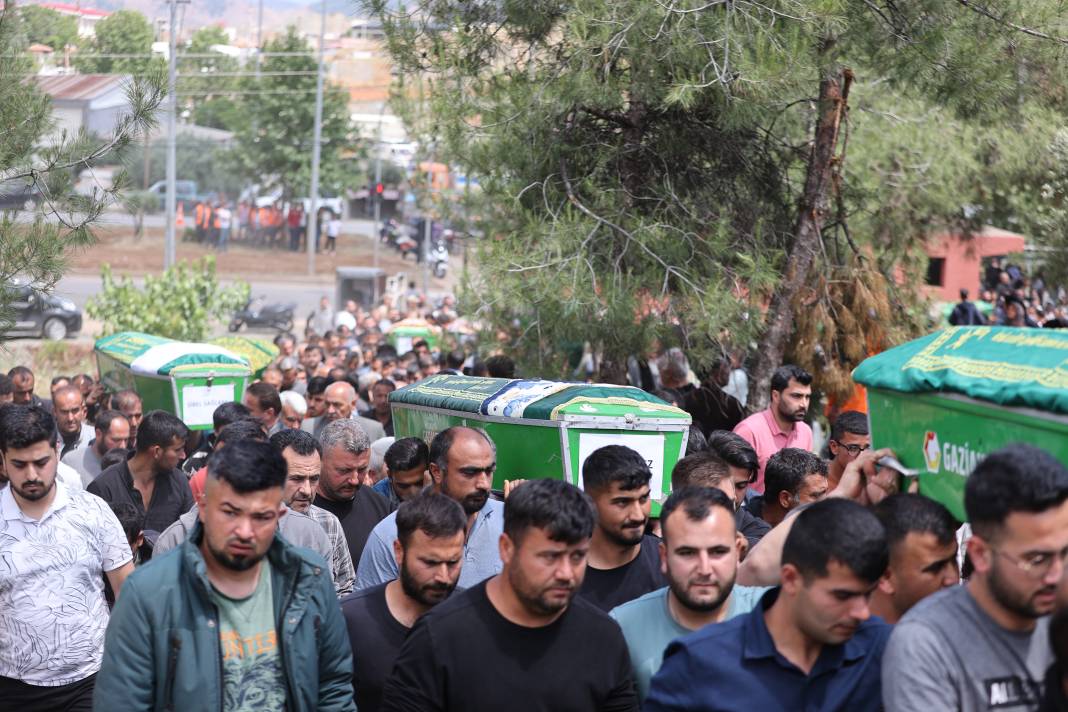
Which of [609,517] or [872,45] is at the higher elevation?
[872,45]

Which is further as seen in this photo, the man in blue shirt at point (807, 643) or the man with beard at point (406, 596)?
the man with beard at point (406, 596)

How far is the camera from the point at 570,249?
974 centimetres

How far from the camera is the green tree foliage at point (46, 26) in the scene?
30.1 ft

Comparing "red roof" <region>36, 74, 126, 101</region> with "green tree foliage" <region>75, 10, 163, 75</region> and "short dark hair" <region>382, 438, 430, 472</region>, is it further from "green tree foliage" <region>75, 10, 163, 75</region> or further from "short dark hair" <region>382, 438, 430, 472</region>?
"short dark hair" <region>382, 438, 430, 472</region>

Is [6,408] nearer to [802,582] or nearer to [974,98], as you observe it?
[802,582]

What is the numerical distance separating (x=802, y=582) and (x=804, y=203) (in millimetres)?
6970

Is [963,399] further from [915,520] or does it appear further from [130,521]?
[130,521]

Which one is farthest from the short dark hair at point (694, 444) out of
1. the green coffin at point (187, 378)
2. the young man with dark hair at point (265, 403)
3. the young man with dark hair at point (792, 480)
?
the green coffin at point (187, 378)

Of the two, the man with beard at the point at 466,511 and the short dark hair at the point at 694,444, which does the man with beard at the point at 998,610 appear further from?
the short dark hair at the point at 694,444

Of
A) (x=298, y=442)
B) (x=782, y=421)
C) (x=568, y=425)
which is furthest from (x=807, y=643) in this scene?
(x=782, y=421)

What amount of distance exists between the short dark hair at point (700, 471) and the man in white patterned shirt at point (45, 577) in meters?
2.29

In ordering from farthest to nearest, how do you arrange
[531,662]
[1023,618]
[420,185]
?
[420,185] < [531,662] < [1023,618]

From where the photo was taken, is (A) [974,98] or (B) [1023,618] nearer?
(B) [1023,618]

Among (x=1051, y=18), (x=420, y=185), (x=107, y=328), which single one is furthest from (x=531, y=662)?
(x=107, y=328)
